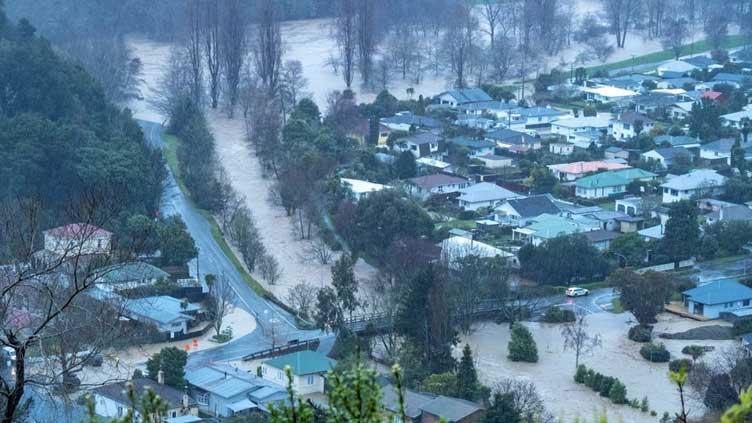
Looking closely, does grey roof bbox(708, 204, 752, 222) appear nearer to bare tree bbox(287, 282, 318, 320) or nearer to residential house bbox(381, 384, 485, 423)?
bare tree bbox(287, 282, 318, 320)

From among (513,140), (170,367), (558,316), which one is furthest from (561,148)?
(170,367)

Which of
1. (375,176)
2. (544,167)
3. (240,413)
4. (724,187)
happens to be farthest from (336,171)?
(240,413)

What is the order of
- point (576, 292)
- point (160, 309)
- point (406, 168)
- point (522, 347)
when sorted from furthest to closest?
point (406, 168) → point (576, 292) → point (160, 309) → point (522, 347)

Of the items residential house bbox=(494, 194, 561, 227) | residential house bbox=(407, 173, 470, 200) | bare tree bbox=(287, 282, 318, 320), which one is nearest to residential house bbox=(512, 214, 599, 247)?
residential house bbox=(494, 194, 561, 227)

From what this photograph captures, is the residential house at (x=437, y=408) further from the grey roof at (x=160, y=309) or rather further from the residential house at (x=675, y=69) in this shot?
the residential house at (x=675, y=69)

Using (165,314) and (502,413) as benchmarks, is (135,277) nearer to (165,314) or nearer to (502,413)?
(165,314)

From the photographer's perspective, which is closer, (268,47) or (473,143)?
(473,143)
